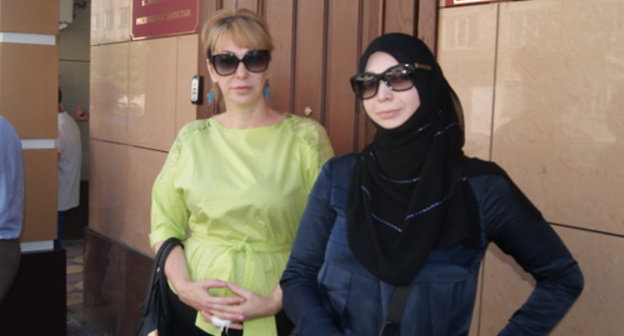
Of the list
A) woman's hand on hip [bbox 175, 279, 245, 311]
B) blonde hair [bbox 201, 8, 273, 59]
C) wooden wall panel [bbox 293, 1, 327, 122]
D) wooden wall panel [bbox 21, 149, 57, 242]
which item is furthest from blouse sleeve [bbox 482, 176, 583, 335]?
wooden wall panel [bbox 21, 149, 57, 242]

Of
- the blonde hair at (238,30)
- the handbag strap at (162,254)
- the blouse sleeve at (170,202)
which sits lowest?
the handbag strap at (162,254)

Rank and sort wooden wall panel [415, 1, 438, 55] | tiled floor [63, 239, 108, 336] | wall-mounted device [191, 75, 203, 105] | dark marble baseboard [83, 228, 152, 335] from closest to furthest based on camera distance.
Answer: wooden wall panel [415, 1, 438, 55] → wall-mounted device [191, 75, 203, 105] → dark marble baseboard [83, 228, 152, 335] → tiled floor [63, 239, 108, 336]

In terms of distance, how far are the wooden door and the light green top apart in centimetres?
83

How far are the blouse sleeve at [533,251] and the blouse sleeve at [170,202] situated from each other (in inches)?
52.7

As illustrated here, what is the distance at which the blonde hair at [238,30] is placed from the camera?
2.64 metres

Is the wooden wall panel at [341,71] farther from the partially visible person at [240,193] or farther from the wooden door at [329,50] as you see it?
the partially visible person at [240,193]

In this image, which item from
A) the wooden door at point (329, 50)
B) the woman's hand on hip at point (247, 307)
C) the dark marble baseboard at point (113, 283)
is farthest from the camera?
the dark marble baseboard at point (113, 283)

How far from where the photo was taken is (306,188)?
266 centimetres

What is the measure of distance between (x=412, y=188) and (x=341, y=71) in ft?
6.04

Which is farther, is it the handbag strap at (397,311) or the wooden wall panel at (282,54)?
the wooden wall panel at (282,54)

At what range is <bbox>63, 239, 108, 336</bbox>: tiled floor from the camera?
6123mm

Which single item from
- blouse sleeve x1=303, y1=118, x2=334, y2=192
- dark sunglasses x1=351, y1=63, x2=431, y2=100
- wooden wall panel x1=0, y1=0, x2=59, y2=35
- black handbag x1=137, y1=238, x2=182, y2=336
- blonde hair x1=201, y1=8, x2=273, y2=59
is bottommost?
black handbag x1=137, y1=238, x2=182, y2=336

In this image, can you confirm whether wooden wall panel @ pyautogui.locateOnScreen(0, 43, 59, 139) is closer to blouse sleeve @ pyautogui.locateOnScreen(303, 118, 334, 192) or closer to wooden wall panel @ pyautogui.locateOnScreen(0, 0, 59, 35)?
wooden wall panel @ pyautogui.locateOnScreen(0, 0, 59, 35)

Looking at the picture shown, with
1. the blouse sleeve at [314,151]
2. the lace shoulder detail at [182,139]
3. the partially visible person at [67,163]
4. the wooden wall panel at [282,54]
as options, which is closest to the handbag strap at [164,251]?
the lace shoulder detail at [182,139]
